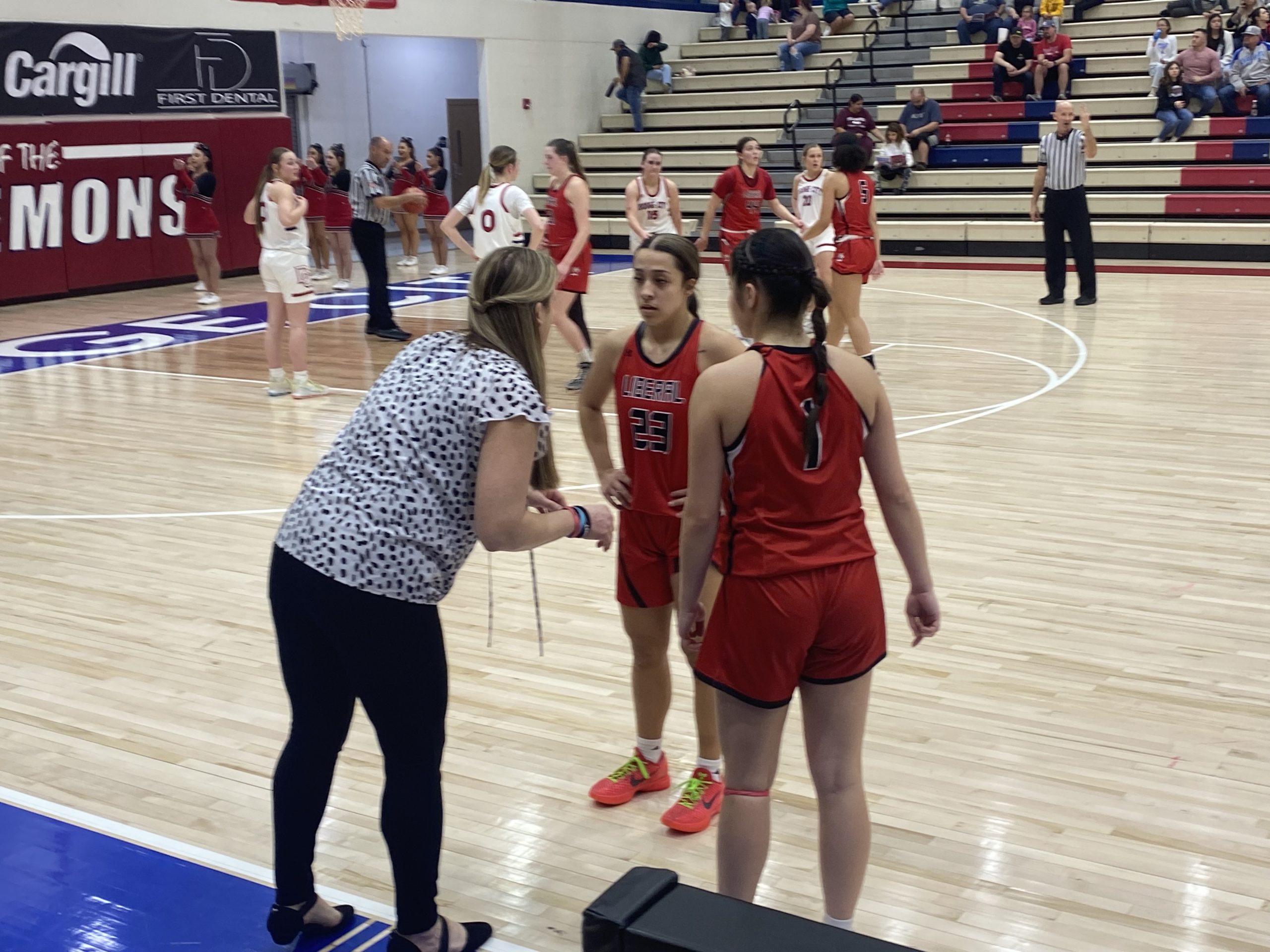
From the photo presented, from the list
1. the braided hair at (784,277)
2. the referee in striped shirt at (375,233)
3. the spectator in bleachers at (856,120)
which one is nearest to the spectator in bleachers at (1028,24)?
Answer: the spectator in bleachers at (856,120)

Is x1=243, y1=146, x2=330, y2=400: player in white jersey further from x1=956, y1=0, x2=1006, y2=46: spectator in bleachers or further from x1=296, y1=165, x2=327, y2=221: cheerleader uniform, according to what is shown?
x1=956, y1=0, x2=1006, y2=46: spectator in bleachers

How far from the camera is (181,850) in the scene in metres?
3.39

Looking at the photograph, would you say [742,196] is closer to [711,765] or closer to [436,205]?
[711,765]

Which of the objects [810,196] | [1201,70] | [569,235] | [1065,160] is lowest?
[569,235]

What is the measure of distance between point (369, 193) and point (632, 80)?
35.6 ft

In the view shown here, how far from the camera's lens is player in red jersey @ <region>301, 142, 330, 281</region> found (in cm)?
1653

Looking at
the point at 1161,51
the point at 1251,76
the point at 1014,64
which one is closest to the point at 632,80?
the point at 1014,64

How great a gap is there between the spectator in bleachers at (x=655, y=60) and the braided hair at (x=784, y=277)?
20.5 meters

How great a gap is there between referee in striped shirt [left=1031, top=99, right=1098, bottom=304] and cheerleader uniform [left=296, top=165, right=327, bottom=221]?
873 cm

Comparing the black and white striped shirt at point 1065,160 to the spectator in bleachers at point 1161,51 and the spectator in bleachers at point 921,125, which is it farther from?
the spectator in bleachers at point 921,125

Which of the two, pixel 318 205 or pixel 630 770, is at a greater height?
pixel 318 205

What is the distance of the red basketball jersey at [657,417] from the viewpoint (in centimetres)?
330

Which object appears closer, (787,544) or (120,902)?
(787,544)

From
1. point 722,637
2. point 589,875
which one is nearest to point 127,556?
point 589,875
